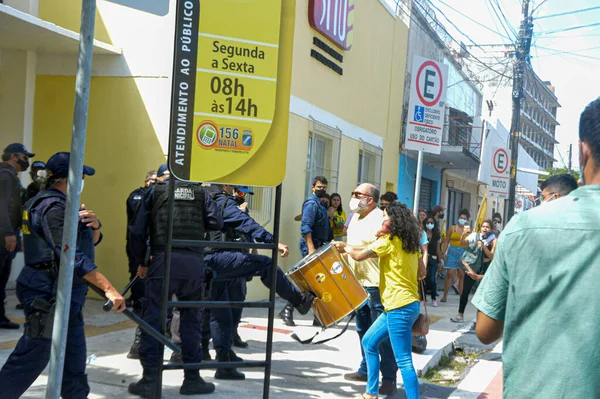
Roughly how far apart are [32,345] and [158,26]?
6.47 meters

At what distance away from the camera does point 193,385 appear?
5.38 meters

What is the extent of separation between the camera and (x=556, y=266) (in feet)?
6.21

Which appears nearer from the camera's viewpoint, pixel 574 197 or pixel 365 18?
pixel 574 197

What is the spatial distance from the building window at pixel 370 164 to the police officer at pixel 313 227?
6226mm

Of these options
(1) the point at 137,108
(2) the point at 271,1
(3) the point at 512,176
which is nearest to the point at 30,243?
(2) the point at 271,1

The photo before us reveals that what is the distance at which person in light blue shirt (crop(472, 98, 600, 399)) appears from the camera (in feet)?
6.04

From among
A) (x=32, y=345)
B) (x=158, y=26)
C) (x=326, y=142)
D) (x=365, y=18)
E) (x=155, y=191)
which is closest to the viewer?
(x=32, y=345)

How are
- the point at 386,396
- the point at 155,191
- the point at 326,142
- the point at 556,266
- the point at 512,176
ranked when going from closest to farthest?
the point at 556,266 → the point at 155,191 → the point at 386,396 → the point at 326,142 → the point at 512,176

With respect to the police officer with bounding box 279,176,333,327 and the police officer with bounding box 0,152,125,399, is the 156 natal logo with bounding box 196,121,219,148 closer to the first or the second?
the police officer with bounding box 0,152,125,399

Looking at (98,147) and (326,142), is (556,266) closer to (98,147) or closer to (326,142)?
(98,147)

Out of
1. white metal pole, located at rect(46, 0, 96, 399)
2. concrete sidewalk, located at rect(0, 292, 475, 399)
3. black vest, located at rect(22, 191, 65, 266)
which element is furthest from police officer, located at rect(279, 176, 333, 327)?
white metal pole, located at rect(46, 0, 96, 399)

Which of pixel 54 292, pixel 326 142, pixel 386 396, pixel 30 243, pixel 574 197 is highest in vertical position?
pixel 326 142

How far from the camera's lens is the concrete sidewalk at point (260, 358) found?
5664mm

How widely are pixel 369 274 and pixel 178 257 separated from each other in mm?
1888
